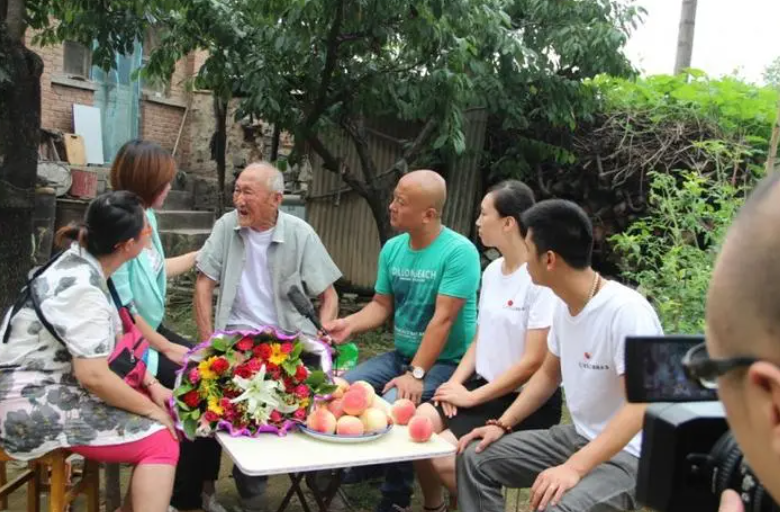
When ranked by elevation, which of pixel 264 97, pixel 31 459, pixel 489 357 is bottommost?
pixel 31 459

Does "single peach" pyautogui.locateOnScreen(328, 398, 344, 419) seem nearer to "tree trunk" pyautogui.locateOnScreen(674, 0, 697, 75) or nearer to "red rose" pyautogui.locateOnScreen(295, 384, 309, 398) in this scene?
"red rose" pyautogui.locateOnScreen(295, 384, 309, 398)

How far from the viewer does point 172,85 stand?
511 inches

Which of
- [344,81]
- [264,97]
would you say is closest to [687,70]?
[344,81]

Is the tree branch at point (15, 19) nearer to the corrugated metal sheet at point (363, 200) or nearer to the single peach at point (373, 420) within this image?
the corrugated metal sheet at point (363, 200)

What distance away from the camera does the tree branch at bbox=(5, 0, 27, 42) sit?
15.8 ft

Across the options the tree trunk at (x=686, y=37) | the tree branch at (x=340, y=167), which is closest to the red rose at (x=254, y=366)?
the tree branch at (x=340, y=167)

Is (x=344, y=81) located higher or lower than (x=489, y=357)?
higher

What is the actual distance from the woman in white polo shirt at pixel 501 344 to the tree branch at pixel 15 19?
134 inches

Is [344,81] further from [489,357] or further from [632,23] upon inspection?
[489,357]

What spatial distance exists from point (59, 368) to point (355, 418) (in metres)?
1.10

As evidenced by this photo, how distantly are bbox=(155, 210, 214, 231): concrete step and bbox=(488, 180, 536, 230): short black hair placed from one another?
27.0 ft

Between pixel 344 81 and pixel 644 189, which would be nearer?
pixel 344 81

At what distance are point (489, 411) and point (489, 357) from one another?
236 mm

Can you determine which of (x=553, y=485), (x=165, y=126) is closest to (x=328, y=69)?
(x=553, y=485)
